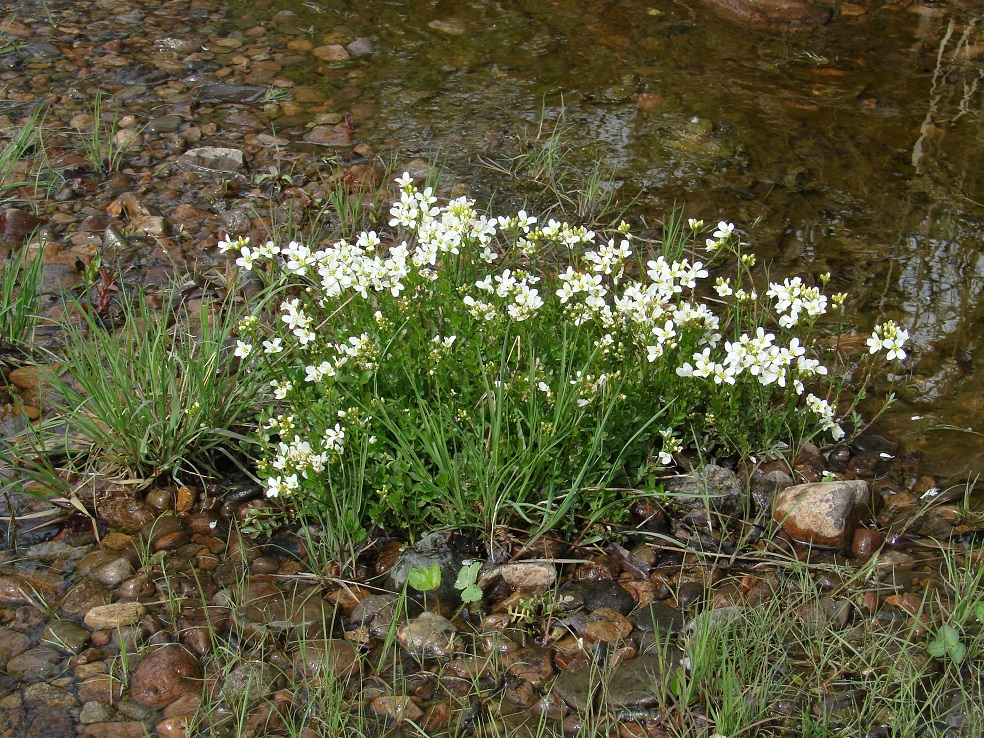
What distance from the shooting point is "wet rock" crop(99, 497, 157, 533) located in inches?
132

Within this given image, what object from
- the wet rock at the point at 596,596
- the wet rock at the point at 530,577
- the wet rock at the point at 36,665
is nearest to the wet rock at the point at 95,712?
the wet rock at the point at 36,665

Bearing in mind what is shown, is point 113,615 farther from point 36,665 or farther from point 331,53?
point 331,53

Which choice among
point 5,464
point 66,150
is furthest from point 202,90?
point 5,464

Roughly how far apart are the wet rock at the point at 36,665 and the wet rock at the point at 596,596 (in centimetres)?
159

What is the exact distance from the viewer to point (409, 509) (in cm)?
328

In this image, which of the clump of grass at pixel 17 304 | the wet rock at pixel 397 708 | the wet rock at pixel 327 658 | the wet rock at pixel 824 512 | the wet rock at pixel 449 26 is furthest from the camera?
the wet rock at pixel 449 26

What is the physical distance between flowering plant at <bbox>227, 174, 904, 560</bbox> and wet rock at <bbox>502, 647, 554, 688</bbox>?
434 mm

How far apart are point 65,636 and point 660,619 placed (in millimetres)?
1893

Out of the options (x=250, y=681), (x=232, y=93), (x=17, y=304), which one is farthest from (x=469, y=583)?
(x=232, y=93)

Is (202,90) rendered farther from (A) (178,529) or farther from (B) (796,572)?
(B) (796,572)

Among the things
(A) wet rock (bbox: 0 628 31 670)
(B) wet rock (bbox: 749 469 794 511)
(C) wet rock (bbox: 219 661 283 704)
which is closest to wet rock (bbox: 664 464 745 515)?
(B) wet rock (bbox: 749 469 794 511)

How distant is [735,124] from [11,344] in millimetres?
4327

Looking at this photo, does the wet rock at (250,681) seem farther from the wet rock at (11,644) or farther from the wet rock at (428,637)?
the wet rock at (11,644)

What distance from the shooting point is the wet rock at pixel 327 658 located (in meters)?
2.77
